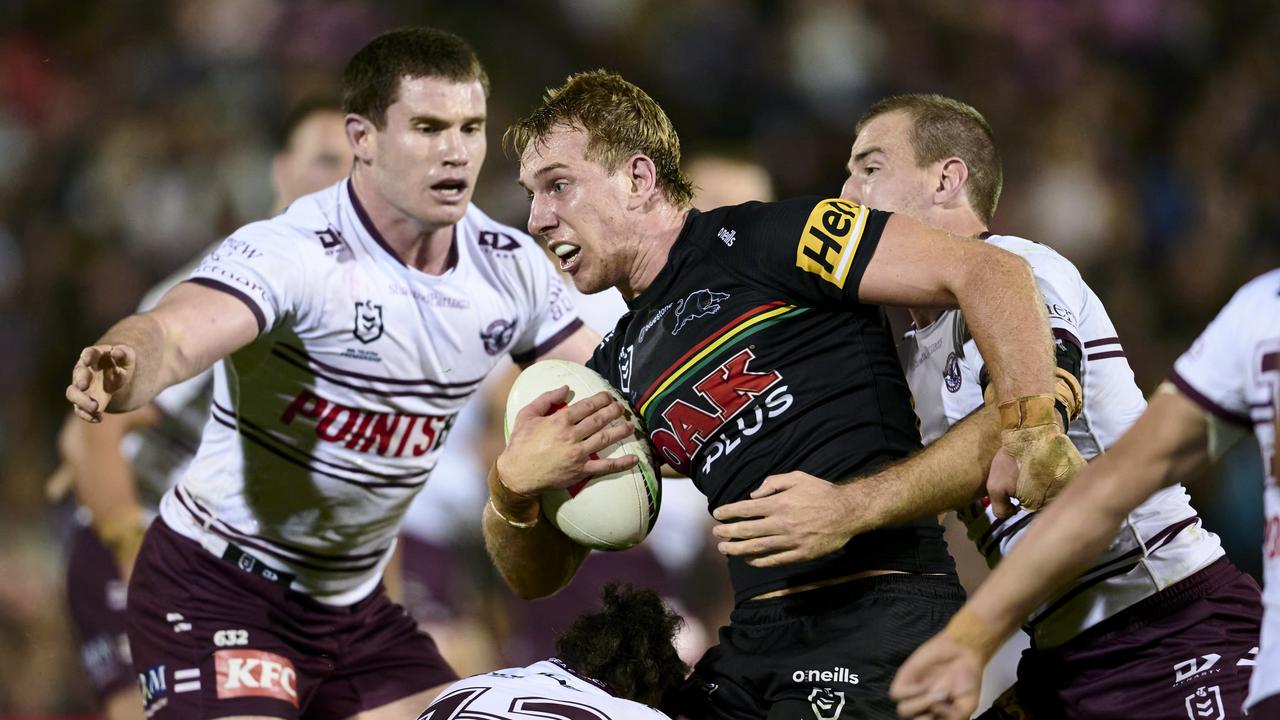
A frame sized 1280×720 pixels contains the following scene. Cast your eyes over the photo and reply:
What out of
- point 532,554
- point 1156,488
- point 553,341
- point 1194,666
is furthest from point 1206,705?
point 553,341

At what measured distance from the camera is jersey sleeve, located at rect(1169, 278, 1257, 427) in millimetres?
2584

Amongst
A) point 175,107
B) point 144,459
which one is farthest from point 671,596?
point 175,107

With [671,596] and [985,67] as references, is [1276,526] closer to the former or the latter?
[671,596]

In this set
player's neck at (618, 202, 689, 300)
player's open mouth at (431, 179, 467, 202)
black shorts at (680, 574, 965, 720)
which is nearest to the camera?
black shorts at (680, 574, 965, 720)

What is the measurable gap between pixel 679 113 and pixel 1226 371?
8.79 m

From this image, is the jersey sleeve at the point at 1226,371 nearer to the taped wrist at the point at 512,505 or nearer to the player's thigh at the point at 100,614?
the taped wrist at the point at 512,505

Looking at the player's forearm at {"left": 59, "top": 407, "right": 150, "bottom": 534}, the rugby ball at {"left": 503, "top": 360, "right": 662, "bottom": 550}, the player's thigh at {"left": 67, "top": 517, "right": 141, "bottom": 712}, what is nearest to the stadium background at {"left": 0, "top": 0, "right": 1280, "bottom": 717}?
the player's thigh at {"left": 67, "top": 517, "right": 141, "bottom": 712}

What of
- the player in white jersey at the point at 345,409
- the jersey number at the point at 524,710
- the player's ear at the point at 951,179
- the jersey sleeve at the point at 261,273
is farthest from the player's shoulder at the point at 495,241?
the jersey number at the point at 524,710

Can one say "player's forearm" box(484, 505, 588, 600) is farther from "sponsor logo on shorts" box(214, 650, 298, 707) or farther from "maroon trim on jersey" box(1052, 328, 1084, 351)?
"maroon trim on jersey" box(1052, 328, 1084, 351)

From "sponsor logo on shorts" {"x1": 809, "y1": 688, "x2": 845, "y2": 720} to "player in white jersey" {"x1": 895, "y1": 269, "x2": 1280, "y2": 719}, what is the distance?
804mm

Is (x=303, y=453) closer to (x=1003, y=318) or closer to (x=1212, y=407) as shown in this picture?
(x=1003, y=318)

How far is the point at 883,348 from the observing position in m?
3.76

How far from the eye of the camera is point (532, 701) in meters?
3.38

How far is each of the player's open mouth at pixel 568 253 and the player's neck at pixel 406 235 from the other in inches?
43.9
